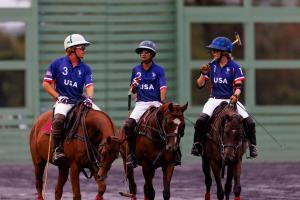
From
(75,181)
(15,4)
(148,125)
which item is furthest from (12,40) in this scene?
(75,181)

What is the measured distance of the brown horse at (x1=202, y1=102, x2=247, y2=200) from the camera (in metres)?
18.9

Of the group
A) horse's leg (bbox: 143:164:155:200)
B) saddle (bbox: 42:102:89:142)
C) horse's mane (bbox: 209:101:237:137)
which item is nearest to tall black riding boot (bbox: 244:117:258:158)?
horse's mane (bbox: 209:101:237:137)

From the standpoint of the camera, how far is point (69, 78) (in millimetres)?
18766

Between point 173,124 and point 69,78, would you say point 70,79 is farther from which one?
point 173,124

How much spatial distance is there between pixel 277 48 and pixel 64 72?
49.0 feet

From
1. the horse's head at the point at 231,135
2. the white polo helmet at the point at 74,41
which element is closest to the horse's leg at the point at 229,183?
the horse's head at the point at 231,135

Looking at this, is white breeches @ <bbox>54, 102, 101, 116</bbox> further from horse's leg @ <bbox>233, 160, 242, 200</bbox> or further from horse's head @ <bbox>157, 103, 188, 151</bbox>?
horse's leg @ <bbox>233, 160, 242, 200</bbox>

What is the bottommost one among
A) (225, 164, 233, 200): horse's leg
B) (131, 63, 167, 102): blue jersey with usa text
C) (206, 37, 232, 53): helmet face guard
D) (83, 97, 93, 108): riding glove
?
(225, 164, 233, 200): horse's leg

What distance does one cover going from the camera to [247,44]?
32562mm

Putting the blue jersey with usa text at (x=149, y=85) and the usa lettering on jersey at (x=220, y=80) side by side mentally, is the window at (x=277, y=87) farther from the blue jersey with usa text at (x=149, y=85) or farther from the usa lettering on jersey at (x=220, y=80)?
the blue jersey with usa text at (x=149, y=85)

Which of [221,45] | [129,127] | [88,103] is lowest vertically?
[129,127]

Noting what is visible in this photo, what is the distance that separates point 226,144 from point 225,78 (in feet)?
4.64

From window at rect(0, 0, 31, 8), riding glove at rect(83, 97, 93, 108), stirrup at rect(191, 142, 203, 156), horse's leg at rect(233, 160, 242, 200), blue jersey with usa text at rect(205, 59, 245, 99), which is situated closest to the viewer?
riding glove at rect(83, 97, 93, 108)

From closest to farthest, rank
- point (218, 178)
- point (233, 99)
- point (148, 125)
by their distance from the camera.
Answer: point (148, 125) < point (218, 178) < point (233, 99)
